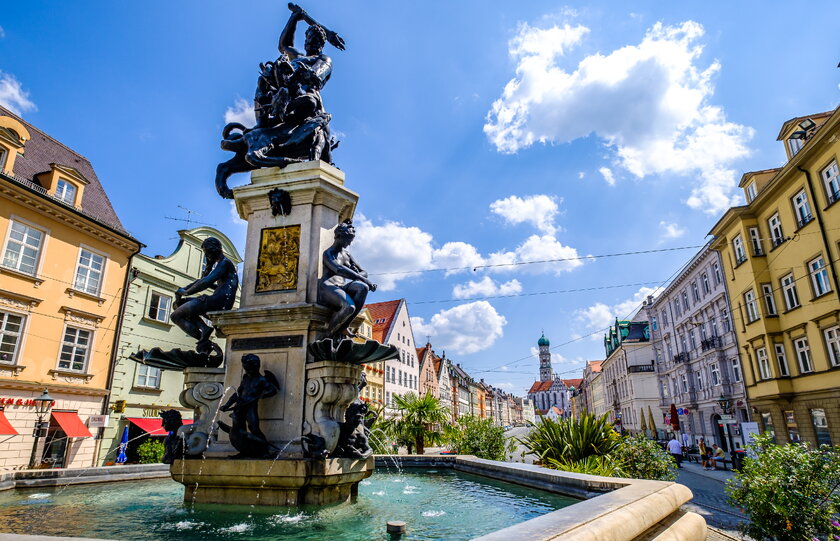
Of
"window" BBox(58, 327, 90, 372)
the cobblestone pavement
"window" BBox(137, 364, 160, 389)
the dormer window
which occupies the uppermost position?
the dormer window

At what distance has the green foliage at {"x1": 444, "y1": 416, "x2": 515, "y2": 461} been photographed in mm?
13719

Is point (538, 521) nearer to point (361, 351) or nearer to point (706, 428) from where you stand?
point (361, 351)

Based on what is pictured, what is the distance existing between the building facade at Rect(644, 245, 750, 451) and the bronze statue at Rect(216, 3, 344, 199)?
31.3m

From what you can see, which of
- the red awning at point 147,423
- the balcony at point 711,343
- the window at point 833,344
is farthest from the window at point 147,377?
the balcony at point 711,343

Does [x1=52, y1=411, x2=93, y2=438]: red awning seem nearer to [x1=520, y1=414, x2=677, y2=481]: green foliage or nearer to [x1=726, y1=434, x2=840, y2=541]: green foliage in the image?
[x1=520, y1=414, x2=677, y2=481]: green foliage

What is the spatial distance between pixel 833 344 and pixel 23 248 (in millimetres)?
34155

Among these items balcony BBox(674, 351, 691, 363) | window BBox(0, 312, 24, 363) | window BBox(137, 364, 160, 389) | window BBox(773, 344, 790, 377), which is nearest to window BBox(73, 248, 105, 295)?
window BBox(0, 312, 24, 363)

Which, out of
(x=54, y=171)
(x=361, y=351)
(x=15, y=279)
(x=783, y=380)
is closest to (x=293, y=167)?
(x=361, y=351)

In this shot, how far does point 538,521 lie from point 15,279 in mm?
23356

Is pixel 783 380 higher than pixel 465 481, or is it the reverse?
pixel 783 380

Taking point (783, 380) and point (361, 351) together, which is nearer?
point (361, 351)

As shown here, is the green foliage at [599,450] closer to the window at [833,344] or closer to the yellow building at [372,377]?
the window at [833,344]

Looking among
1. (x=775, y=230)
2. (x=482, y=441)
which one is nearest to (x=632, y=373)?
(x=775, y=230)

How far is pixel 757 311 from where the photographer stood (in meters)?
26.9
